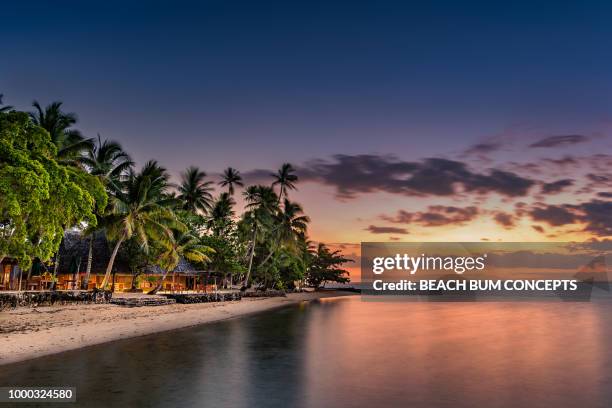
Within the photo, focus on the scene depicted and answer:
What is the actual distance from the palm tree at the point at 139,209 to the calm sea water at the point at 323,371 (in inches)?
411

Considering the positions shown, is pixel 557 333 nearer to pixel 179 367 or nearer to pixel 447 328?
pixel 447 328

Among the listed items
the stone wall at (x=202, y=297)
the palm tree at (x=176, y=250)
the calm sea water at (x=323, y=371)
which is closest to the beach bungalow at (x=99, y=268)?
the palm tree at (x=176, y=250)

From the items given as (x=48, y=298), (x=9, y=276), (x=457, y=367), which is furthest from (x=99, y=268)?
(x=457, y=367)

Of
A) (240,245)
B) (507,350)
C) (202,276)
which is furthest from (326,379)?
(240,245)

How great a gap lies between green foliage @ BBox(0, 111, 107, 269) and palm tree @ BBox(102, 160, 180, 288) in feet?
42.2

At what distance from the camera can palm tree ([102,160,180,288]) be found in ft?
108

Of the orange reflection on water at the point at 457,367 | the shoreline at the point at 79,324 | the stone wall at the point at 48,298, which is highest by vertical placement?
the stone wall at the point at 48,298

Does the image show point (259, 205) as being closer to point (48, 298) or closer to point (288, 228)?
point (288, 228)

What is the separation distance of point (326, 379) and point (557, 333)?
77.9ft

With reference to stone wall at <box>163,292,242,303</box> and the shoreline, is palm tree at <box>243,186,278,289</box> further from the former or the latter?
the shoreline

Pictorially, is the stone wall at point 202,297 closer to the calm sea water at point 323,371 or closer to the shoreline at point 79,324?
the shoreline at point 79,324

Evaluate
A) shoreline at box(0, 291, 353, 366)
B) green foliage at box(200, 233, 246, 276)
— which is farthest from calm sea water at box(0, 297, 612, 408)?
green foliage at box(200, 233, 246, 276)

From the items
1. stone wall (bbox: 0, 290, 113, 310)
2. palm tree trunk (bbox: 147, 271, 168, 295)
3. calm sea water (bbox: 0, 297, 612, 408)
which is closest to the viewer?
calm sea water (bbox: 0, 297, 612, 408)

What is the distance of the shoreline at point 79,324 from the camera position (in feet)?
55.5
